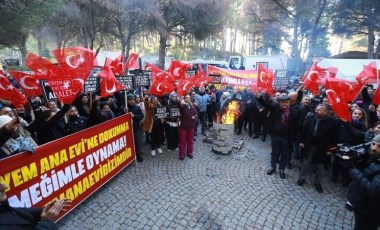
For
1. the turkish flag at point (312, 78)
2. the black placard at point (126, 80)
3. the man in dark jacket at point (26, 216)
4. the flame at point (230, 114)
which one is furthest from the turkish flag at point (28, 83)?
the turkish flag at point (312, 78)

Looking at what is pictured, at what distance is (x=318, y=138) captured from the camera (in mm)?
5281

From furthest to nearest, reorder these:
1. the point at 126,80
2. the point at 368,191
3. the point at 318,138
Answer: the point at 126,80 < the point at 318,138 < the point at 368,191

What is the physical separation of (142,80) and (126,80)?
1099mm

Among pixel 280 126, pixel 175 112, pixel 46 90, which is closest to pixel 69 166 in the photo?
pixel 46 90

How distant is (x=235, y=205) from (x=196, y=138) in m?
4.43

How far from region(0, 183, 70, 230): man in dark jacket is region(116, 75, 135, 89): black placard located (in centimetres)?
417

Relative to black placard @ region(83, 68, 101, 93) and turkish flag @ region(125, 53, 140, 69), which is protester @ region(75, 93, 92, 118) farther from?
turkish flag @ region(125, 53, 140, 69)

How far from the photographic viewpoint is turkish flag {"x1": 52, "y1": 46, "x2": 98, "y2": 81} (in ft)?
15.8

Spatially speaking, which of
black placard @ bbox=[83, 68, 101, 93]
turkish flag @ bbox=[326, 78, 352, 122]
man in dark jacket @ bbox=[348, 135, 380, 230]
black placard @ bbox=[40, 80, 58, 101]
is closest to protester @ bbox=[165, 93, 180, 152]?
black placard @ bbox=[83, 68, 101, 93]

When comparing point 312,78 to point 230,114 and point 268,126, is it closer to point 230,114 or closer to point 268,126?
point 268,126

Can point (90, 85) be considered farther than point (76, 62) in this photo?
Yes

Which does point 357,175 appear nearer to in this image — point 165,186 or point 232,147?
point 165,186

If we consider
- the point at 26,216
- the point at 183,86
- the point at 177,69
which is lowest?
the point at 26,216

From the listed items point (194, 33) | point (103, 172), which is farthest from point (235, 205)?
point (194, 33)
